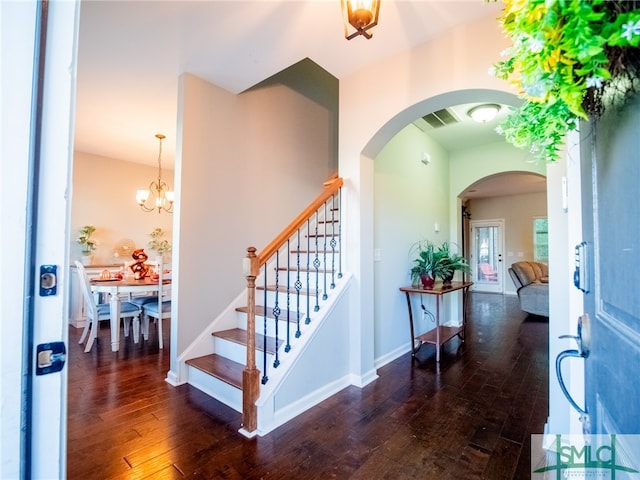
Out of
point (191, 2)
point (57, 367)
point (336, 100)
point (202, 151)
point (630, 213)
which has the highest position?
point (336, 100)

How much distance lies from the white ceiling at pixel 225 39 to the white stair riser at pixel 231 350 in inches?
94.1

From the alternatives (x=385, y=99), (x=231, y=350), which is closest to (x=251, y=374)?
(x=231, y=350)

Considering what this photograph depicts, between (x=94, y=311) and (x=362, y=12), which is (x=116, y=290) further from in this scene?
(x=362, y=12)

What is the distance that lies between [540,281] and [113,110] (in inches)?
301

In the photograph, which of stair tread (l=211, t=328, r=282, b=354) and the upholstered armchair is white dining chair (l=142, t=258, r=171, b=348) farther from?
the upholstered armchair

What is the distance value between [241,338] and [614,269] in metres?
2.53

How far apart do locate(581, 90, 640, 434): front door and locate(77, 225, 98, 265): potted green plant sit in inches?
238

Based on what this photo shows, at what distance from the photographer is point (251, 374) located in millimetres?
1896

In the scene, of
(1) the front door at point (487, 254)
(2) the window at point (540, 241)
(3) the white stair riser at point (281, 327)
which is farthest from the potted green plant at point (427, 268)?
(1) the front door at point (487, 254)

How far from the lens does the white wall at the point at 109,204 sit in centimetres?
488

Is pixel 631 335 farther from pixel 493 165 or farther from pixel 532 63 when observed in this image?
pixel 493 165

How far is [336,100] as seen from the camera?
4320 mm

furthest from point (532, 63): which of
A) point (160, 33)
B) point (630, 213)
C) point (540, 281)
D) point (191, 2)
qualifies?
point (540, 281)

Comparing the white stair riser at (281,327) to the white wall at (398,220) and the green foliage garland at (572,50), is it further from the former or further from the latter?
the green foliage garland at (572,50)
